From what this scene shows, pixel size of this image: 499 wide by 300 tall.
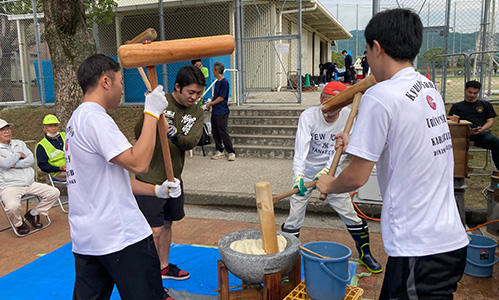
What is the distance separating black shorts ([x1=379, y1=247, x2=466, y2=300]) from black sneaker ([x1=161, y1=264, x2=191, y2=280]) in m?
2.36

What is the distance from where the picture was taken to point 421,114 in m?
1.80

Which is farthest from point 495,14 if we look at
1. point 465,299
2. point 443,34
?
point 465,299

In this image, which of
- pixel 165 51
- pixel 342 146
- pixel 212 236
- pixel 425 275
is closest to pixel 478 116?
pixel 212 236

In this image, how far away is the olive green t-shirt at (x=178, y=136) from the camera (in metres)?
3.34

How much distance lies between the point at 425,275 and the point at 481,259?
7.45ft

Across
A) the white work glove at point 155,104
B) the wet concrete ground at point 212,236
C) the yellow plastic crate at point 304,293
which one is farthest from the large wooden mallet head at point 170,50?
the wet concrete ground at point 212,236

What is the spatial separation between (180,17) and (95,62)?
12556mm

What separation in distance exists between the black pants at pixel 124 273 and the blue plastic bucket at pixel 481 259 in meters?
2.90

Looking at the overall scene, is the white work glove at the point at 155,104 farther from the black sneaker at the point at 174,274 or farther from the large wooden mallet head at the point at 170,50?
the black sneaker at the point at 174,274

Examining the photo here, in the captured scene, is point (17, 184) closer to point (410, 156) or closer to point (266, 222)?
point (266, 222)

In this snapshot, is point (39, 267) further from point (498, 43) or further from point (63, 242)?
point (498, 43)

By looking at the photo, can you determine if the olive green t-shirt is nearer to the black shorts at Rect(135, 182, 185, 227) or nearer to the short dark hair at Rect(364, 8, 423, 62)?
the black shorts at Rect(135, 182, 185, 227)

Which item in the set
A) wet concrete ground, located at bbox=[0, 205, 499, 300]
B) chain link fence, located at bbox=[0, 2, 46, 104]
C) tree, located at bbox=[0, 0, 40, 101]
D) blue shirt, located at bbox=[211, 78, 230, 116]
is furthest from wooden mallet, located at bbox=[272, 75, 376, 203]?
tree, located at bbox=[0, 0, 40, 101]

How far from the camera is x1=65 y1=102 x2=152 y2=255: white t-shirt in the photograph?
206 cm
